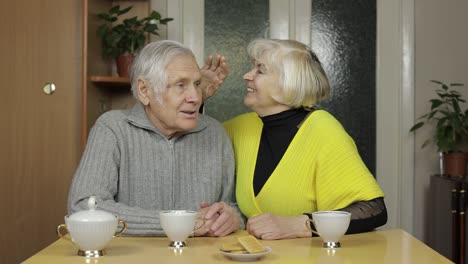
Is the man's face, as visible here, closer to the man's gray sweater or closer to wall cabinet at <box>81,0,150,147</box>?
the man's gray sweater

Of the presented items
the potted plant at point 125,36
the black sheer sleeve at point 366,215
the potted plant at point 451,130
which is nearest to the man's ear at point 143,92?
the black sheer sleeve at point 366,215

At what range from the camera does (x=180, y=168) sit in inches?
89.8

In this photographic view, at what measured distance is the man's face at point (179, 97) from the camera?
2236 mm

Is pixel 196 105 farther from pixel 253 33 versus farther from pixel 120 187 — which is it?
pixel 253 33

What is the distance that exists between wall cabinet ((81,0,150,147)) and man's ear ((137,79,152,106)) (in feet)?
3.34

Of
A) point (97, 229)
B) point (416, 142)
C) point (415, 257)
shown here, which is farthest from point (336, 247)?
point (416, 142)

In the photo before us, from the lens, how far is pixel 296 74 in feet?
7.79

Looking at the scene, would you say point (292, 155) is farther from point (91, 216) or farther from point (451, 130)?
point (451, 130)

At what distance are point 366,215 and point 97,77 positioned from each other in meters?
1.74

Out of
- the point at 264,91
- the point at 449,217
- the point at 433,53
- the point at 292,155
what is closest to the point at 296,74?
the point at 264,91

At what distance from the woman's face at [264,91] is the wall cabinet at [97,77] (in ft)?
3.55

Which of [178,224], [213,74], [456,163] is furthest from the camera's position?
[456,163]

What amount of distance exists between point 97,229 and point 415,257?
0.73 metres

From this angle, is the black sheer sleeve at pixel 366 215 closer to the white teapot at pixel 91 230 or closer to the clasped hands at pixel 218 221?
the clasped hands at pixel 218 221
